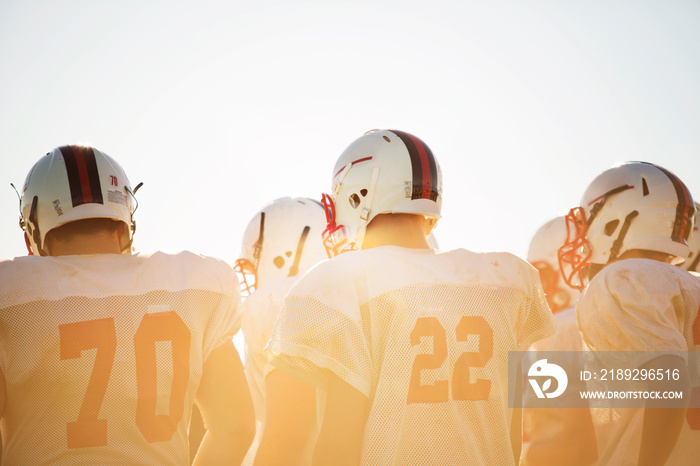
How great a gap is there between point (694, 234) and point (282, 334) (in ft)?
14.8

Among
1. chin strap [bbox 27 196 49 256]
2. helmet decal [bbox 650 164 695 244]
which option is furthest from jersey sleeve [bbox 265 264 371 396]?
helmet decal [bbox 650 164 695 244]

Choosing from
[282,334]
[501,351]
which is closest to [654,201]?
[501,351]

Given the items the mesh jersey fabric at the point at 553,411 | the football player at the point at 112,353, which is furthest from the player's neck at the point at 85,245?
the mesh jersey fabric at the point at 553,411

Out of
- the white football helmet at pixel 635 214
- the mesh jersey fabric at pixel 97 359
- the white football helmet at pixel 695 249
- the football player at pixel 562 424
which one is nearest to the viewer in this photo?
the mesh jersey fabric at pixel 97 359

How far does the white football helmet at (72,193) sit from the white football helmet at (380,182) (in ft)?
4.01

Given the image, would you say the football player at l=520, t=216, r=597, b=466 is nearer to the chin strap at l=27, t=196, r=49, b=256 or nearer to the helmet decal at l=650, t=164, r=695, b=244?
the helmet decal at l=650, t=164, r=695, b=244

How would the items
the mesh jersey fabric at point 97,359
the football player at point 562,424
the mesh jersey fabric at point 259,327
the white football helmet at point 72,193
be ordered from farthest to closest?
the mesh jersey fabric at point 259,327, the football player at point 562,424, the white football helmet at point 72,193, the mesh jersey fabric at point 97,359

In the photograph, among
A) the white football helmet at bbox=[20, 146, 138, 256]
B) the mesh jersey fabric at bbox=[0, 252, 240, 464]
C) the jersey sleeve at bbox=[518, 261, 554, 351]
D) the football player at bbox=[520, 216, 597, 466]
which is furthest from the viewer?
the football player at bbox=[520, 216, 597, 466]

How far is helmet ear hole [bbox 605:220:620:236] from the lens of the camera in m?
4.30

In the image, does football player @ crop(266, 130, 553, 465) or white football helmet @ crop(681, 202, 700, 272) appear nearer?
football player @ crop(266, 130, 553, 465)

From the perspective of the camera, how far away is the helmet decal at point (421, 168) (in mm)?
3277

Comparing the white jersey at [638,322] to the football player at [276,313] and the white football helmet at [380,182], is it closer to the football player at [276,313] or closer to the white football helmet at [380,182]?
the white football helmet at [380,182]

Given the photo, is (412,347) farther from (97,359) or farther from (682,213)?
(682,213)

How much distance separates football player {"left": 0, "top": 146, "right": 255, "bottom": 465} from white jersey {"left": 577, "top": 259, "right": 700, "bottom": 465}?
83.6 inches
